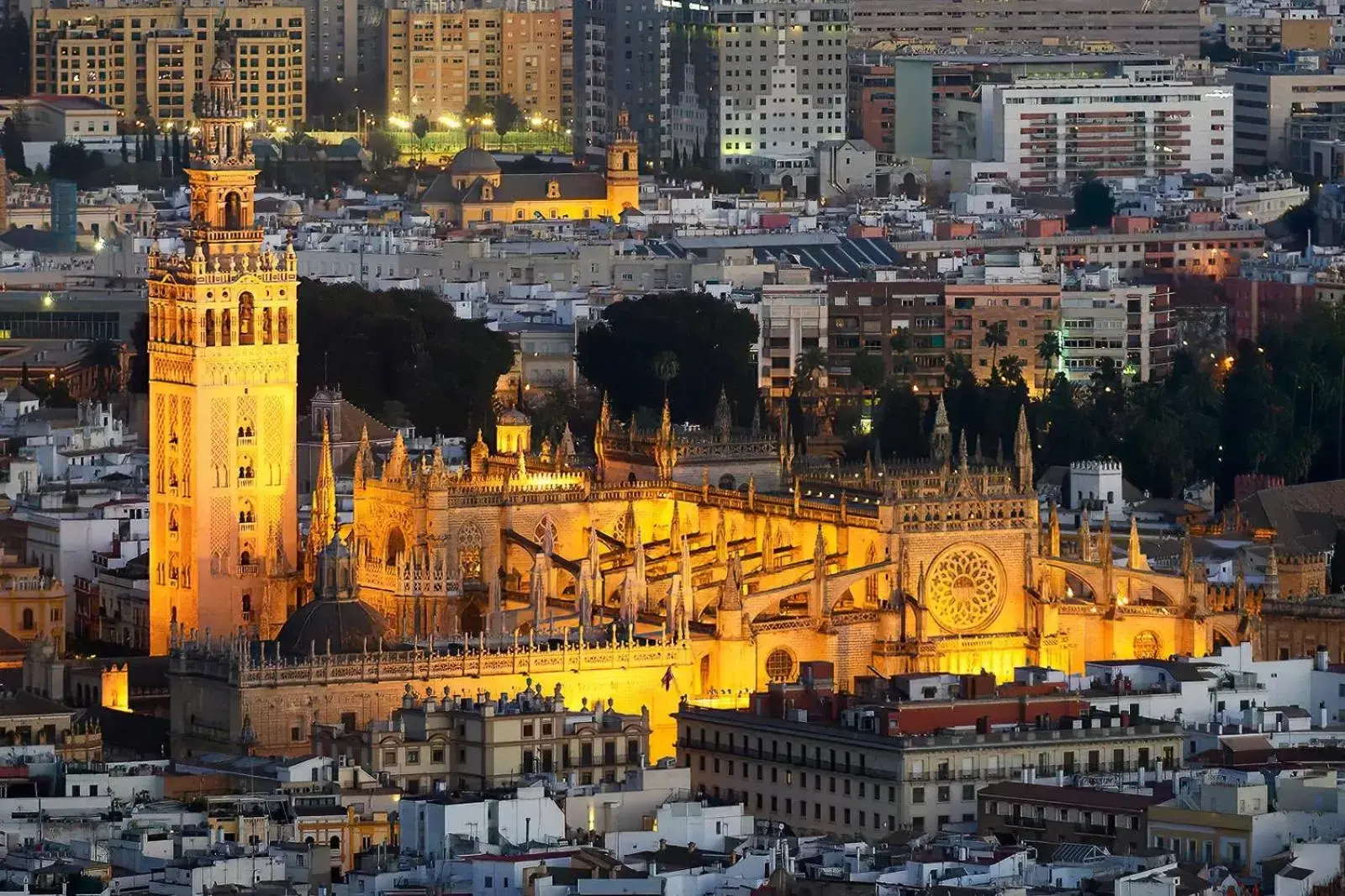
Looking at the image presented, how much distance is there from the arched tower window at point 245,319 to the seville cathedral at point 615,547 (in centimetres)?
5

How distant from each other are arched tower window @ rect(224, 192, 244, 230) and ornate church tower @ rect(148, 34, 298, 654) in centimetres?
3

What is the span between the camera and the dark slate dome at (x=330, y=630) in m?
142

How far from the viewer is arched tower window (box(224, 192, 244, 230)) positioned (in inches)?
6043

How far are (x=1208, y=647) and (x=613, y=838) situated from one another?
30.9 metres

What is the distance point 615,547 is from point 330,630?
1419 cm

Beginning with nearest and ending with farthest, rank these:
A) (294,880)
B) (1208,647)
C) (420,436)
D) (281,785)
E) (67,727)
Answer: (294,880)
(281,785)
(67,727)
(1208,647)
(420,436)

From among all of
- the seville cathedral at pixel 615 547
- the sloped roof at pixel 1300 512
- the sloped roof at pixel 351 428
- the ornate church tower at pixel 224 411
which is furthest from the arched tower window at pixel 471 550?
the sloped roof at pixel 1300 512

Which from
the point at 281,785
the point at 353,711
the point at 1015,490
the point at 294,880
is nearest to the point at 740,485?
the point at 1015,490

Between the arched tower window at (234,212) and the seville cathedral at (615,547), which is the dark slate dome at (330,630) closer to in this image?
the seville cathedral at (615,547)

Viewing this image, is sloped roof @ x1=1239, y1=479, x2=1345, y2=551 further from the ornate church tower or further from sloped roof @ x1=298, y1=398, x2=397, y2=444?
the ornate church tower

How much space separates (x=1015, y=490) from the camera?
497 feet

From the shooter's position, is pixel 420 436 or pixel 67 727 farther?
pixel 420 436

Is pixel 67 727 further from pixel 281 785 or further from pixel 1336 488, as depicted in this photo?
pixel 1336 488

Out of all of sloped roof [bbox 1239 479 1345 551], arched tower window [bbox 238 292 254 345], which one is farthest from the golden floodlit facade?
sloped roof [bbox 1239 479 1345 551]
